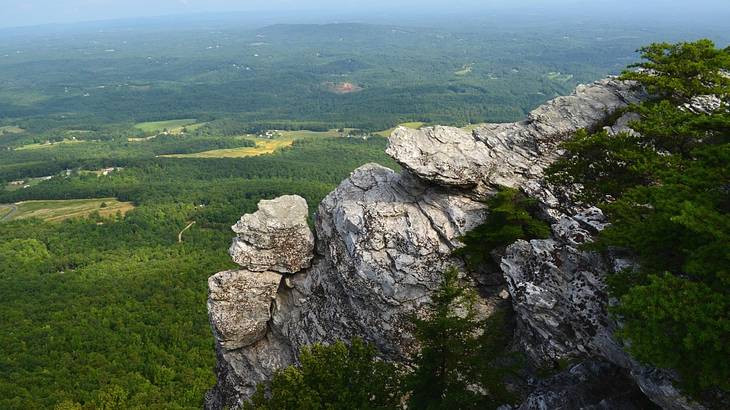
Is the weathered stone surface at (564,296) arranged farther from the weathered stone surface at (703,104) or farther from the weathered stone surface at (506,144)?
the weathered stone surface at (703,104)

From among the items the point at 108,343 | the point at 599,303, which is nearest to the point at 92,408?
the point at 108,343

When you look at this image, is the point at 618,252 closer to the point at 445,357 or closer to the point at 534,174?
the point at 445,357

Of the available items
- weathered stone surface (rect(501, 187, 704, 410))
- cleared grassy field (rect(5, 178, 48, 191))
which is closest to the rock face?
weathered stone surface (rect(501, 187, 704, 410))

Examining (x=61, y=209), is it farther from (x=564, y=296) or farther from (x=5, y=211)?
(x=564, y=296)

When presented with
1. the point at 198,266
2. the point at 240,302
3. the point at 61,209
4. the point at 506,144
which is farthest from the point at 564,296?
the point at 61,209

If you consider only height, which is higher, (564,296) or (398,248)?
(564,296)

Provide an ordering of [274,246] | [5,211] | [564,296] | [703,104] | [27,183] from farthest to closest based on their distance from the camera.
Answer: [27,183] → [5,211] → [274,246] → [703,104] → [564,296]

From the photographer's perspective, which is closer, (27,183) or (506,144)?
(506,144)
